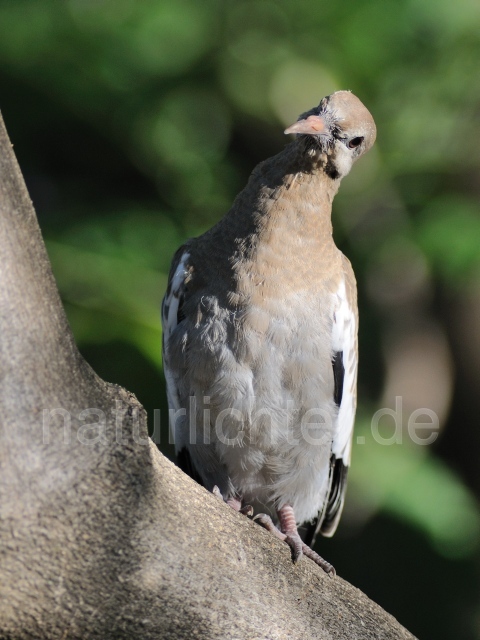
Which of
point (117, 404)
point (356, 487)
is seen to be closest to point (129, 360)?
point (356, 487)

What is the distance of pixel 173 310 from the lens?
292 centimetres

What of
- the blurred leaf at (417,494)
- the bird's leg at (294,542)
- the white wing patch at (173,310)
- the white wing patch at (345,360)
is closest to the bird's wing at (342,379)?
the white wing patch at (345,360)

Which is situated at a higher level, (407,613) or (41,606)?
(41,606)

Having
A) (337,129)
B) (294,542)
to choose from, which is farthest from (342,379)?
(337,129)

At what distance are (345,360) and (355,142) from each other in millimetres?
776

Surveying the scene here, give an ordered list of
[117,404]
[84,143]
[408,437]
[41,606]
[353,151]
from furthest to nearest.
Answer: [84,143] → [408,437] → [353,151] → [117,404] → [41,606]

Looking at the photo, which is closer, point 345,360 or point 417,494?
point 345,360

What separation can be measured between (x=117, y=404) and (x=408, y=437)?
9.92 feet

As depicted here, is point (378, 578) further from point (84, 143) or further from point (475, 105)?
point (84, 143)

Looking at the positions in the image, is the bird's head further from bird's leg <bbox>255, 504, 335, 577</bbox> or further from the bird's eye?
bird's leg <bbox>255, 504, 335, 577</bbox>

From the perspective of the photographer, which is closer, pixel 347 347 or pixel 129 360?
pixel 347 347

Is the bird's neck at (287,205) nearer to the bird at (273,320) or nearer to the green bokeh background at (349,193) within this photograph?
the bird at (273,320)

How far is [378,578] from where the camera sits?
15.6 ft

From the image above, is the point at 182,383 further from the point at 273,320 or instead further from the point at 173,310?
the point at 273,320
